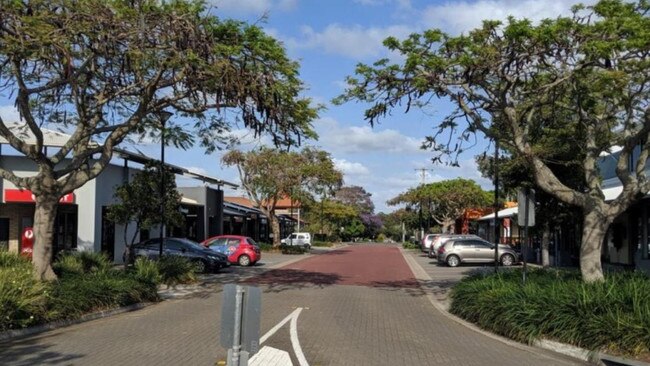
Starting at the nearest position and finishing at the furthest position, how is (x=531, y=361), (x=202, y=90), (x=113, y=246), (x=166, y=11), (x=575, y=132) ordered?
(x=531, y=361) < (x=166, y=11) < (x=202, y=90) < (x=575, y=132) < (x=113, y=246)

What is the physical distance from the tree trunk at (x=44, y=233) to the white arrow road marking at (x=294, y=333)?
18.0 ft

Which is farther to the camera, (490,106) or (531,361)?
(490,106)

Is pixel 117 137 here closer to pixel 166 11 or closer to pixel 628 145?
pixel 166 11

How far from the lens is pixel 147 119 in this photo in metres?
19.6

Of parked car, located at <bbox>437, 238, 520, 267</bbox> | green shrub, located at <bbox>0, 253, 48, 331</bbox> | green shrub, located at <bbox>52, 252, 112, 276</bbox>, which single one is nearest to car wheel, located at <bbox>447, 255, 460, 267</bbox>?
parked car, located at <bbox>437, 238, 520, 267</bbox>

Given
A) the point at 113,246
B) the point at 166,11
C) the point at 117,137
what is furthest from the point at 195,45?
the point at 113,246

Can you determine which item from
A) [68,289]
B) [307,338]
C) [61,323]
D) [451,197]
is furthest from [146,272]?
[451,197]

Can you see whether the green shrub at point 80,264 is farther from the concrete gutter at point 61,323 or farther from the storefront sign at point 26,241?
the storefront sign at point 26,241

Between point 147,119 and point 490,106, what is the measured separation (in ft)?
32.4

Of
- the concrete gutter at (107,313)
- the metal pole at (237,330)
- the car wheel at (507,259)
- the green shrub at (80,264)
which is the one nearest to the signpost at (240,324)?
A: the metal pole at (237,330)

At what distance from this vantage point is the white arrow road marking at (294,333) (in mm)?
9594

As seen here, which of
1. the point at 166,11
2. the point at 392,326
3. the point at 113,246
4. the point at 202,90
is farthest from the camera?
the point at 113,246

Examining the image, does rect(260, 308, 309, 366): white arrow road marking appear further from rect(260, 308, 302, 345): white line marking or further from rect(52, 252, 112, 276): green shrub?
rect(52, 252, 112, 276): green shrub

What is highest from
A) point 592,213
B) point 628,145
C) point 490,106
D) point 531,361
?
point 490,106
